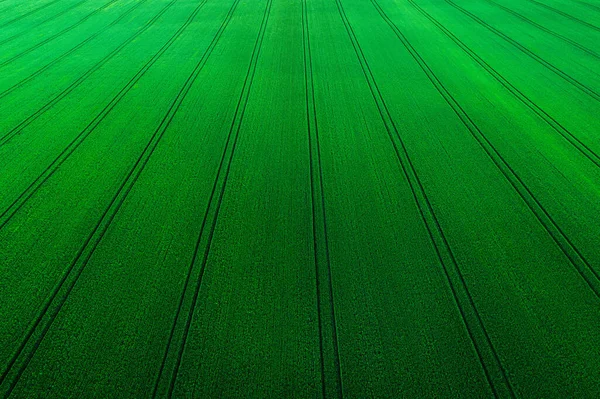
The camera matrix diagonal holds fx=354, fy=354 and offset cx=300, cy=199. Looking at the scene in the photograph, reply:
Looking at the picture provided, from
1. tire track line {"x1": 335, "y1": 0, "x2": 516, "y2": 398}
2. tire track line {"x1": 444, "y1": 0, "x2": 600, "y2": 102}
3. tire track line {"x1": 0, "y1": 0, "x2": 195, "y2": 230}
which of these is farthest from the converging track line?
tire track line {"x1": 0, "y1": 0, "x2": 195, "y2": 230}

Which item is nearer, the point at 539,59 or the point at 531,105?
the point at 531,105

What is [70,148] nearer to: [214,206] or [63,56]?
[214,206]

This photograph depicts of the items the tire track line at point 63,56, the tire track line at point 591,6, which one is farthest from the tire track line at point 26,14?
the tire track line at point 591,6

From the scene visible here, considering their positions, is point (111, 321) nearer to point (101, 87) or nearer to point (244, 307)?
point (244, 307)

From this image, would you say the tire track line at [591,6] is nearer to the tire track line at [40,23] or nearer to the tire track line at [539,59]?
the tire track line at [539,59]

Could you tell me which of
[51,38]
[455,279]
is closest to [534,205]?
[455,279]

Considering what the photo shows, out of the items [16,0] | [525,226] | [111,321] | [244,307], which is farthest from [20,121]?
[16,0]
